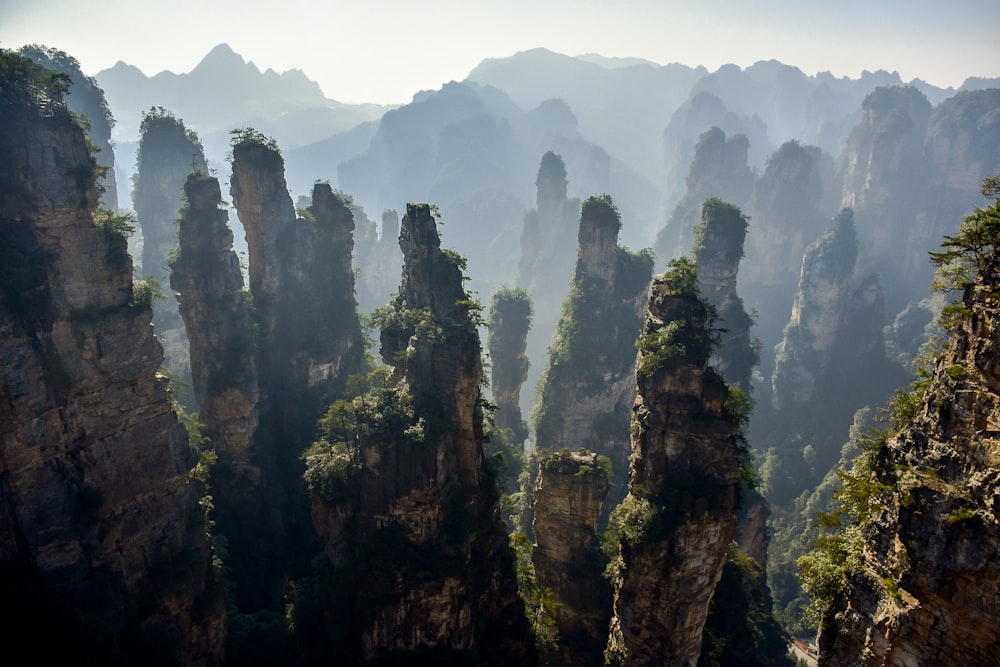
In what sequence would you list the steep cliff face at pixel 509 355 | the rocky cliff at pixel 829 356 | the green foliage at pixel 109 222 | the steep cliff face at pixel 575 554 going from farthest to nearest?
the rocky cliff at pixel 829 356
the steep cliff face at pixel 509 355
the steep cliff face at pixel 575 554
the green foliage at pixel 109 222

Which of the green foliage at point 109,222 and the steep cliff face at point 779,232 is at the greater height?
the steep cliff face at point 779,232

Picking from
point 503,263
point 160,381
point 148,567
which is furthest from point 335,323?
point 503,263

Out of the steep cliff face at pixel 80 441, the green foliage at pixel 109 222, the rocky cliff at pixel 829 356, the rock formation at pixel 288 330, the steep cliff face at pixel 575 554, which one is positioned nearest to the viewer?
the steep cliff face at pixel 80 441

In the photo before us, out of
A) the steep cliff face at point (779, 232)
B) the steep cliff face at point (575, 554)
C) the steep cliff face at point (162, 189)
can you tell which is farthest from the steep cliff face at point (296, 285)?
the steep cliff face at point (779, 232)

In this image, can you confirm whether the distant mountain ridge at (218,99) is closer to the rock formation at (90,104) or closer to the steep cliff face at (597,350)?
the rock formation at (90,104)

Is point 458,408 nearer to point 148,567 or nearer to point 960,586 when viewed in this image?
point 148,567

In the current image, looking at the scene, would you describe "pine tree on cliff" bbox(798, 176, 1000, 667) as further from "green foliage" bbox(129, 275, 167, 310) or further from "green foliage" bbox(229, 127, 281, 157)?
"green foliage" bbox(229, 127, 281, 157)

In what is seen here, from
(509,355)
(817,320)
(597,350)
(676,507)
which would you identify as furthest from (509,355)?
(817,320)
